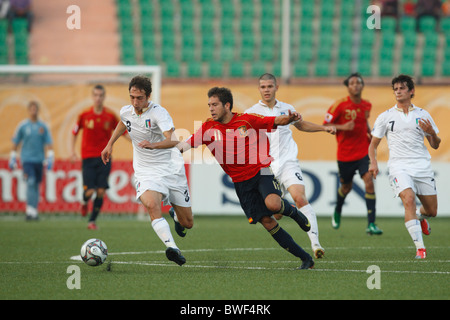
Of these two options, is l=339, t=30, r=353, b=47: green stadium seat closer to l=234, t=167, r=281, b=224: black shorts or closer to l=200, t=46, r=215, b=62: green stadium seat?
l=200, t=46, r=215, b=62: green stadium seat

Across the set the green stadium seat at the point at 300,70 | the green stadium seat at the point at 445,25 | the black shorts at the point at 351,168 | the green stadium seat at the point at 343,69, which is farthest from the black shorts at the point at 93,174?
the green stadium seat at the point at 445,25

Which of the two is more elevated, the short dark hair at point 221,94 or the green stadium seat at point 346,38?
the green stadium seat at point 346,38

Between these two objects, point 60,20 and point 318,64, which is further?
point 60,20

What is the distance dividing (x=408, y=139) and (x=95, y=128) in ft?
20.1

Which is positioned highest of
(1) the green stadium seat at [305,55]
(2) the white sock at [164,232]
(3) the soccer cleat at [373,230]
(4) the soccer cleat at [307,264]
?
(1) the green stadium seat at [305,55]

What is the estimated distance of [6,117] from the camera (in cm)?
1712

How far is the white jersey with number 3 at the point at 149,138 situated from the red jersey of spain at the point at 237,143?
0.76 metres

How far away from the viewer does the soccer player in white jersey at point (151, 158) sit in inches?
326

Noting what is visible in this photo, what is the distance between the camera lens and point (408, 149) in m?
9.33

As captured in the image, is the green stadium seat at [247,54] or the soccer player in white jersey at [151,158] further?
the green stadium seat at [247,54]

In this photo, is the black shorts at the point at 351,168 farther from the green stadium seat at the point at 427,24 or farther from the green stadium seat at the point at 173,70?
the green stadium seat at the point at 427,24

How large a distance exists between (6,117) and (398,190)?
10829mm
